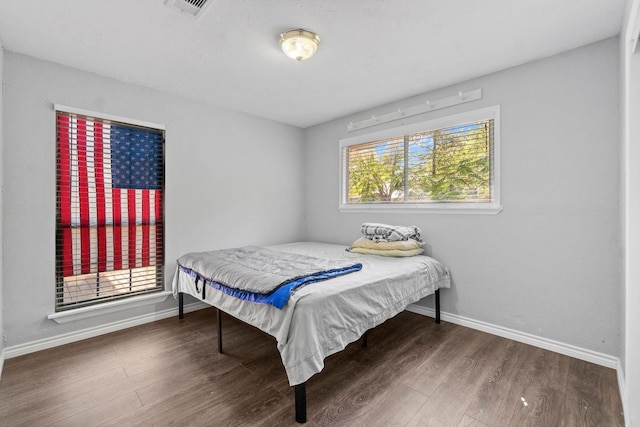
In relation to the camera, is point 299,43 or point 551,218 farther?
point 551,218

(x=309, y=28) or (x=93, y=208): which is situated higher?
(x=309, y=28)

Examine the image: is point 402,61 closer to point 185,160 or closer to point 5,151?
point 185,160

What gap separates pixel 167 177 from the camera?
124 inches

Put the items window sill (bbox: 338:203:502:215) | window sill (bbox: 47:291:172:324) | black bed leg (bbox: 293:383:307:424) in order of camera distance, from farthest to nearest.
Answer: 1. window sill (bbox: 338:203:502:215)
2. window sill (bbox: 47:291:172:324)
3. black bed leg (bbox: 293:383:307:424)

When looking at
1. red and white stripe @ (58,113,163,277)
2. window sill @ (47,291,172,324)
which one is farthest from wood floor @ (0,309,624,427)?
red and white stripe @ (58,113,163,277)

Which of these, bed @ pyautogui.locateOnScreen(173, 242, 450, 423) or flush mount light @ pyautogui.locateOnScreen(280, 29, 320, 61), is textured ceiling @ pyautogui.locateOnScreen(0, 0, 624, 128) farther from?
bed @ pyautogui.locateOnScreen(173, 242, 450, 423)

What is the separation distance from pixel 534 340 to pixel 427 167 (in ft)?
6.02

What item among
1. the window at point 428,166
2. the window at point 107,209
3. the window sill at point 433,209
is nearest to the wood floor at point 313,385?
the window at point 107,209

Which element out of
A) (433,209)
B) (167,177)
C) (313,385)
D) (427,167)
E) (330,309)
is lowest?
(313,385)

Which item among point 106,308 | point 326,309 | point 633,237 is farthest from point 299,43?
point 106,308

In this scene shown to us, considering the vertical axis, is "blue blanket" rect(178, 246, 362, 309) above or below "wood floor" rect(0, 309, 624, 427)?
above

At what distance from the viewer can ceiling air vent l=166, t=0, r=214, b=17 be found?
1.79 metres

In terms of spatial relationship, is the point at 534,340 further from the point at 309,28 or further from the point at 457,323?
the point at 309,28

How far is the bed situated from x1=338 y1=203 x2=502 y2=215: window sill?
628mm
